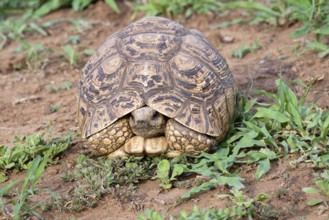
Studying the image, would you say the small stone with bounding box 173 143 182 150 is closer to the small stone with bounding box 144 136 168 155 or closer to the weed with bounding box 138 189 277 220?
the small stone with bounding box 144 136 168 155

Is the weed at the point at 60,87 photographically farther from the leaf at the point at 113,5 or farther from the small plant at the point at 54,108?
the leaf at the point at 113,5

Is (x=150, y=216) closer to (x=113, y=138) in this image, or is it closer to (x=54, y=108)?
(x=113, y=138)

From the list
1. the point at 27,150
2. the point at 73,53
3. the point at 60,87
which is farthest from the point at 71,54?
the point at 27,150

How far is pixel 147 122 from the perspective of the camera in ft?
15.4

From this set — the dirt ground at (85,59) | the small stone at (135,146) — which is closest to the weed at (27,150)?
the dirt ground at (85,59)

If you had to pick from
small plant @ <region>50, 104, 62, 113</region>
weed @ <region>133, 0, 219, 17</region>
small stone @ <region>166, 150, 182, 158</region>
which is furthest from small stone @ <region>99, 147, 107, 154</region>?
weed @ <region>133, 0, 219, 17</region>

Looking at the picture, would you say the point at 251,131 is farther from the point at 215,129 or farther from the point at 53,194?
the point at 53,194

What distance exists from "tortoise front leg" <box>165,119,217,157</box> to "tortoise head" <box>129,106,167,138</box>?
0.21ft

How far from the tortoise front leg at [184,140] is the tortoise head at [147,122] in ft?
0.21

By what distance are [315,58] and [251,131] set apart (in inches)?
69.0

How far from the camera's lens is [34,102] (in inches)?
255

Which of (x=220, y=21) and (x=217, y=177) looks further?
(x=220, y=21)

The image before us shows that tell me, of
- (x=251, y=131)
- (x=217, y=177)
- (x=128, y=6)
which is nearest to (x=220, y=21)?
(x=128, y=6)

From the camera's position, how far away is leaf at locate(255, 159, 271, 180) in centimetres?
452
